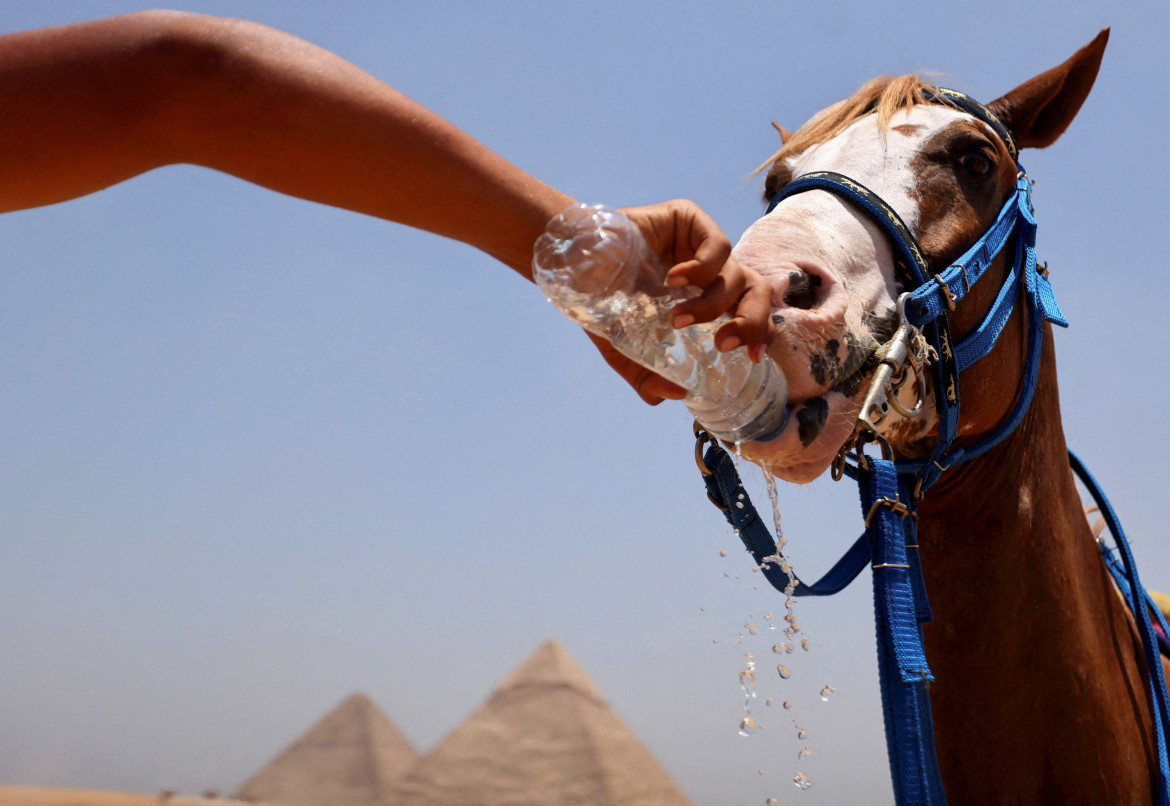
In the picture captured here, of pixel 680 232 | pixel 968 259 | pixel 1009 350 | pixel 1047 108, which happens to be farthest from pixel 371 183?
pixel 1047 108

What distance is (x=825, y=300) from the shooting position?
1.95 m

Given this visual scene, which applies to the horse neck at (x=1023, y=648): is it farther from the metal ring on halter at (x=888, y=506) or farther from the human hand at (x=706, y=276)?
the human hand at (x=706, y=276)

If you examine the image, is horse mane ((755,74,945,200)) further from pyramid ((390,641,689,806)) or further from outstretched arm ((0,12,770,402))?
pyramid ((390,641,689,806))

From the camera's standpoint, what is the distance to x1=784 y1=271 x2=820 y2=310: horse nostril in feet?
6.27

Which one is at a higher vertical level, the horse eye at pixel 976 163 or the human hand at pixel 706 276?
the horse eye at pixel 976 163

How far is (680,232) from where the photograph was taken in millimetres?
1372

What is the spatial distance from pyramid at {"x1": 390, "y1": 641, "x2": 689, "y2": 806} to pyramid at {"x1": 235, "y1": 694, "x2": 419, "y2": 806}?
2.47 feet

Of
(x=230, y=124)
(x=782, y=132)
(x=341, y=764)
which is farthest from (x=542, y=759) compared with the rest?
(x=230, y=124)

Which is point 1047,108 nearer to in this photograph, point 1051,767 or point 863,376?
point 863,376

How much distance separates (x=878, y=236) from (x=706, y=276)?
113cm

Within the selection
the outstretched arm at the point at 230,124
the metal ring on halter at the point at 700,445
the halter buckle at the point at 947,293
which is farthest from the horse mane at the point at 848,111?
the outstretched arm at the point at 230,124

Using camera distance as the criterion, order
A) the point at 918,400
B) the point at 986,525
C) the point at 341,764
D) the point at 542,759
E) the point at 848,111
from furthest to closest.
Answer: the point at 341,764 < the point at 542,759 < the point at 848,111 < the point at 986,525 < the point at 918,400

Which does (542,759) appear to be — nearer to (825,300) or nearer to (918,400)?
(918,400)

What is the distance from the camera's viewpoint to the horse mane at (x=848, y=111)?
272 centimetres
